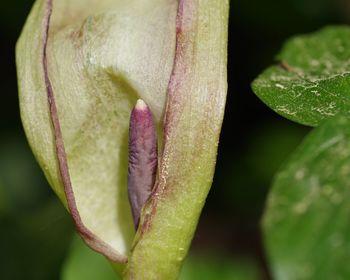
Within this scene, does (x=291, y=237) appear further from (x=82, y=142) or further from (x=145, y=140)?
(x=82, y=142)

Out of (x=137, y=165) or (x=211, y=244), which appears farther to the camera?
(x=211, y=244)

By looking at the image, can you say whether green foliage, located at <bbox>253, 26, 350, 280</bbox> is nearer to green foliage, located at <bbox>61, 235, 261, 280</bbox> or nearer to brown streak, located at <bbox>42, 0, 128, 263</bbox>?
brown streak, located at <bbox>42, 0, 128, 263</bbox>


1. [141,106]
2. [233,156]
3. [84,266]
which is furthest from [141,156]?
[233,156]

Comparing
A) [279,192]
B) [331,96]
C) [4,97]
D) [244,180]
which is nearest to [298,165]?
[279,192]

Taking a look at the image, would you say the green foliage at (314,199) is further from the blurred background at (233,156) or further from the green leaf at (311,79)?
the blurred background at (233,156)

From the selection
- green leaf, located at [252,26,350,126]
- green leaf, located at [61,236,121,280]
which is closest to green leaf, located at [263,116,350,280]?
green leaf, located at [252,26,350,126]

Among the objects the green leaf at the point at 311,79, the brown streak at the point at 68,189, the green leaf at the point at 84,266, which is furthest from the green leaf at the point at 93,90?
A: the green leaf at the point at 84,266
